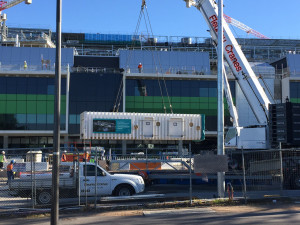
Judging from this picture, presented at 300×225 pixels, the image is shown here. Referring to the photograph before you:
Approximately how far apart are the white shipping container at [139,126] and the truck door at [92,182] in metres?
10.1

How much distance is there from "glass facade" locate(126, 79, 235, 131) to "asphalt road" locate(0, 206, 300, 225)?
3696cm

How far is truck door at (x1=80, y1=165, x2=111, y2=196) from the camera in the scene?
13.5 metres

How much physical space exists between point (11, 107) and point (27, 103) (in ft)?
6.76

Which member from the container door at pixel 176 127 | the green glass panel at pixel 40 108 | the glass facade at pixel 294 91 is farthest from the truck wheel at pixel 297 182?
the green glass panel at pixel 40 108

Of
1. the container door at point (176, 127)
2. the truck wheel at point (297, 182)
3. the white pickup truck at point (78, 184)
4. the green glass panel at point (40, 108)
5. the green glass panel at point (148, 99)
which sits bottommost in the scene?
the truck wheel at point (297, 182)

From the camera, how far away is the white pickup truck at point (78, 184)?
503 inches

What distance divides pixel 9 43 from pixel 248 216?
63145 mm

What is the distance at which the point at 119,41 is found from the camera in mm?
76875

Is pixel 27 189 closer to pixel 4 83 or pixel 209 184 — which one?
pixel 209 184

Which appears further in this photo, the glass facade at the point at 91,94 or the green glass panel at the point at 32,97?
the glass facade at the point at 91,94

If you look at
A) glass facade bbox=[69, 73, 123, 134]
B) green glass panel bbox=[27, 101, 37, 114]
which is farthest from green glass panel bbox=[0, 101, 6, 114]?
glass facade bbox=[69, 73, 123, 134]

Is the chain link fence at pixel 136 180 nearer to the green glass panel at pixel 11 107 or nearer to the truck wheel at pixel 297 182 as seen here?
the truck wheel at pixel 297 182

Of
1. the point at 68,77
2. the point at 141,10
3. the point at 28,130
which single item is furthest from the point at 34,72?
the point at 141,10

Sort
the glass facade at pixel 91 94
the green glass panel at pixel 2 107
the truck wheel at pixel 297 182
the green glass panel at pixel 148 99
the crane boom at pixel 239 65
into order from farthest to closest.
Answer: the green glass panel at pixel 148 99 → the glass facade at pixel 91 94 → the green glass panel at pixel 2 107 → the crane boom at pixel 239 65 → the truck wheel at pixel 297 182
